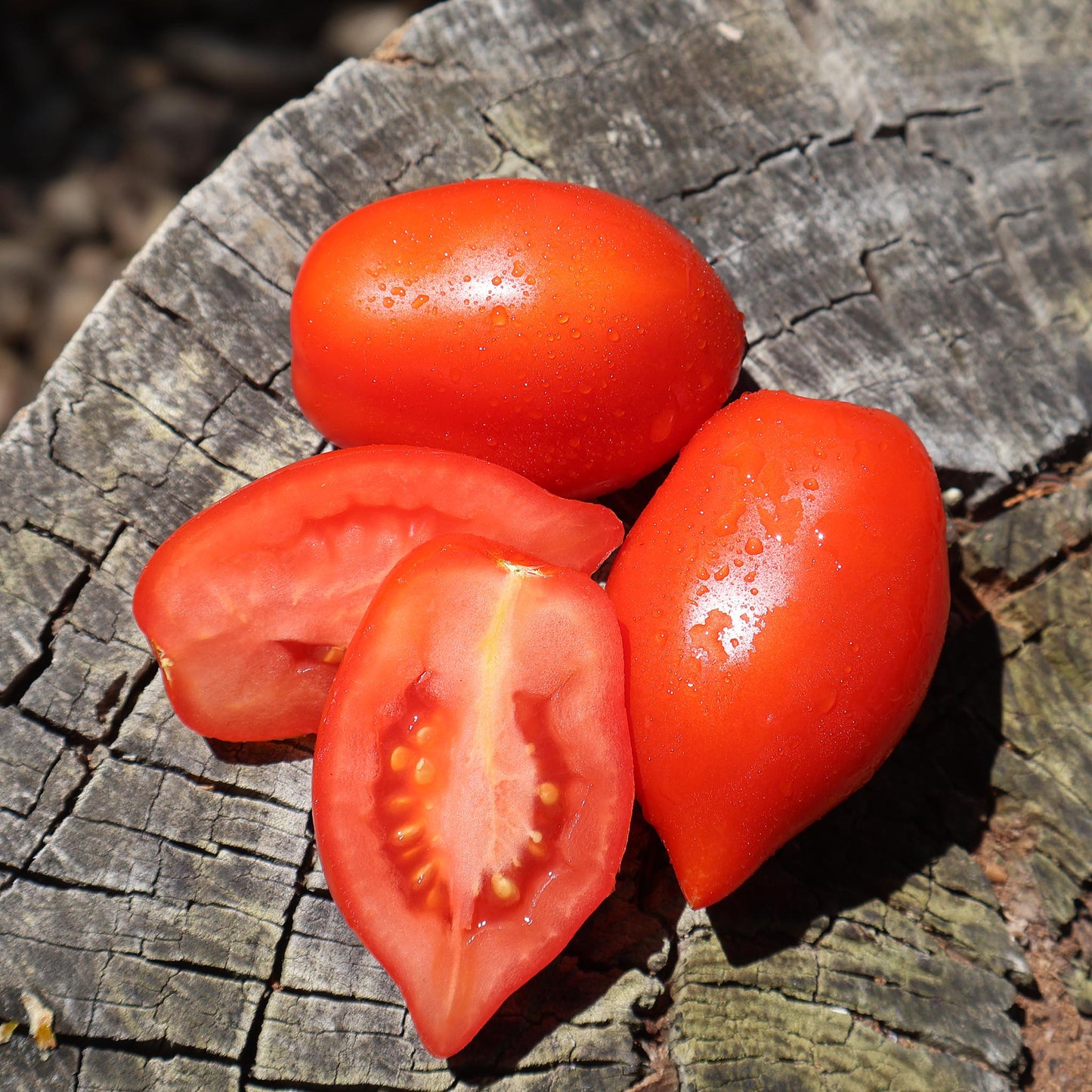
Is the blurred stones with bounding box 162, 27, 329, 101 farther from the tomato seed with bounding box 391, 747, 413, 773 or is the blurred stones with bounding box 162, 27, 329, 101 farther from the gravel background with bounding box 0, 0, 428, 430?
the tomato seed with bounding box 391, 747, 413, 773

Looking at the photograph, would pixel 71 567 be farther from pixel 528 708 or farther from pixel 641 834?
pixel 641 834

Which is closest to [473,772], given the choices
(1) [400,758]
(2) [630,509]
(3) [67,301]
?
(1) [400,758]

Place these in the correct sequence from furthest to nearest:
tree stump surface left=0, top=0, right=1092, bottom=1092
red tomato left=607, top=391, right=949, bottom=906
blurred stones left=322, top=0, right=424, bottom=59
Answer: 1. blurred stones left=322, top=0, right=424, bottom=59
2. tree stump surface left=0, top=0, right=1092, bottom=1092
3. red tomato left=607, top=391, right=949, bottom=906

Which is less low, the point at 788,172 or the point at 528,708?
the point at 788,172

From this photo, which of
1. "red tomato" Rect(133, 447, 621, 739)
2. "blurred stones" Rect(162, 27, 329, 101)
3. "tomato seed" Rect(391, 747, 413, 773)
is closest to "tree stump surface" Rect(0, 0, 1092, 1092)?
"red tomato" Rect(133, 447, 621, 739)

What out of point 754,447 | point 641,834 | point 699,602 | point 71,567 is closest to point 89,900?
point 71,567

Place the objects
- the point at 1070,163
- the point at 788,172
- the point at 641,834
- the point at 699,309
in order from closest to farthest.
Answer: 1. the point at 699,309
2. the point at 641,834
3. the point at 788,172
4. the point at 1070,163
